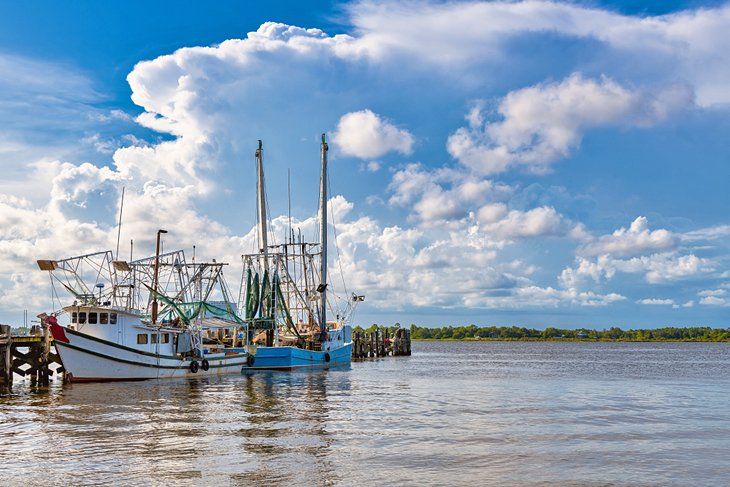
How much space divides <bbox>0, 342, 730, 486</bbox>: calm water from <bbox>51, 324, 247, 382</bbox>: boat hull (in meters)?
1.93

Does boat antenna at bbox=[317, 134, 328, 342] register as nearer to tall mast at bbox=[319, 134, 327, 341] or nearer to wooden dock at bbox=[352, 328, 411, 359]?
tall mast at bbox=[319, 134, 327, 341]

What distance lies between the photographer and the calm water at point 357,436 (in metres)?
22.9

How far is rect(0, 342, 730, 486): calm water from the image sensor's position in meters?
22.9

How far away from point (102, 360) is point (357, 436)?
31.4m

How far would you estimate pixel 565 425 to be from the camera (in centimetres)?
3472

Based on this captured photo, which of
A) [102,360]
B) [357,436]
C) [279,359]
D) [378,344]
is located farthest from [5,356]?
[378,344]

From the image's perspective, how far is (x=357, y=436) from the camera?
3052 centimetres

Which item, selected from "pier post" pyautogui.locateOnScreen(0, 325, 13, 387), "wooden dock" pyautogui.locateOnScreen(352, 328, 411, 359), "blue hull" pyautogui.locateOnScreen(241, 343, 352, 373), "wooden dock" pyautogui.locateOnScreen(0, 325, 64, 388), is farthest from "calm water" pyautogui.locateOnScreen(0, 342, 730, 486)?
"wooden dock" pyautogui.locateOnScreen(352, 328, 411, 359)

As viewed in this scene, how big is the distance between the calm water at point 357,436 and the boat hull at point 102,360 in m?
1.93

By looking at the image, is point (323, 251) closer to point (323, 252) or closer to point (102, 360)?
point (323, 252)

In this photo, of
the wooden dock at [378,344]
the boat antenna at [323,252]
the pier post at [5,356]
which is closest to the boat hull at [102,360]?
the pier post at [5,356]

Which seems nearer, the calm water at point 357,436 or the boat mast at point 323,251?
the calm water at point 357,436

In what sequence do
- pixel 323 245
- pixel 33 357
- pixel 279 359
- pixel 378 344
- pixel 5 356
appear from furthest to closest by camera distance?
pixel 378 344
pixel 323 245
pixel 279 359
pixel 33 357
pixel 5 356

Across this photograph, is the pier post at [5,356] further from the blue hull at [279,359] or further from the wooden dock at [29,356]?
the blue hull at [279,359]
